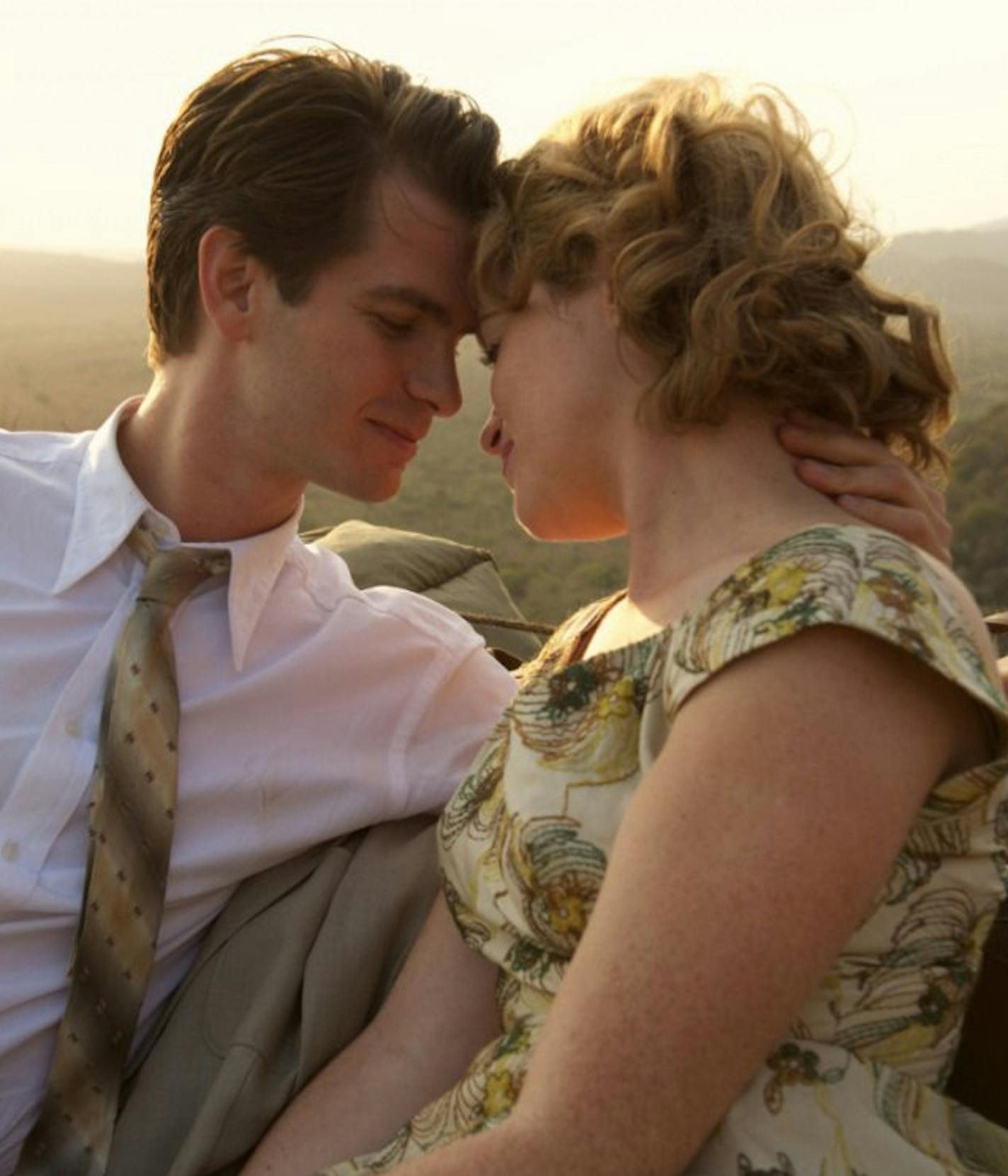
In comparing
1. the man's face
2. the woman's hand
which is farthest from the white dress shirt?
the woman's hand

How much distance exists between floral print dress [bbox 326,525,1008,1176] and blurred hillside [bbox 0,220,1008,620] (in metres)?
0.54

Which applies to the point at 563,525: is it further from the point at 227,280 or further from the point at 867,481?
the point at 227,280

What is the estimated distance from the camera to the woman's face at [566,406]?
5.82 ft

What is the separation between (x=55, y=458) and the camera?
2.37 meters

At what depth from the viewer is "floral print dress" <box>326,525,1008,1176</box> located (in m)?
1.40

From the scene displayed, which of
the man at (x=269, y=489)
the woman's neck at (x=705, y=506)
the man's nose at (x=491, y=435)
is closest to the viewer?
the woman's neck at (x=705, y=506)

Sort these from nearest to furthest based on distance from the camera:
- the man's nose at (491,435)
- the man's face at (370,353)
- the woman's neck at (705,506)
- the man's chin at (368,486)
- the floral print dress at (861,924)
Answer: the floral print dress at (861,924)
the woman's neck at (705,506)
the man's nose at (491,435)
the man's face at (370,353)
the man's chin at (368,486)

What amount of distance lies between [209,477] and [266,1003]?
77cm

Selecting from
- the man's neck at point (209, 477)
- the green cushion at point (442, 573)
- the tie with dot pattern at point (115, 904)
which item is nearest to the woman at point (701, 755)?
the tie with dot pattern at point (115, 904)

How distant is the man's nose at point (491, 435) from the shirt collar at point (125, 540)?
0.40 m

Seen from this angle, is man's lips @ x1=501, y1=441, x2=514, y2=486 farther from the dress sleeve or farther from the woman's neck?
the dress sleeve

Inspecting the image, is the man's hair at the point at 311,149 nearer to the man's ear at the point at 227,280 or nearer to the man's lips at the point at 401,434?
the man's ear at the point at 227,280

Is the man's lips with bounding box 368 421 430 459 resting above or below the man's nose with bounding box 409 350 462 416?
below

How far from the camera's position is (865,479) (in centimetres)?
163
